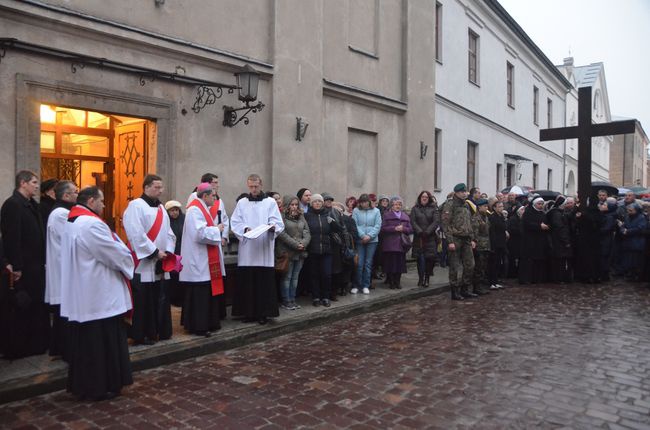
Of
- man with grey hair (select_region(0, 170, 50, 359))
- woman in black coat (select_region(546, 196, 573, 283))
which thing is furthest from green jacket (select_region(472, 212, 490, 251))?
man with grey hair (select_region(0, 170, 50, 359))

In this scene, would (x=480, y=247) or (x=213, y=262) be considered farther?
(x=480, y=247)

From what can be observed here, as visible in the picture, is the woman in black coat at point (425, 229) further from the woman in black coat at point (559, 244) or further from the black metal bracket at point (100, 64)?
the black metal bracket at point (100, 64)

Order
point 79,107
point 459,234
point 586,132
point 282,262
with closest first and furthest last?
point 79,107
point 282,262
point 459,234
point 586,132

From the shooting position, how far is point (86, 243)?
481 centimetres

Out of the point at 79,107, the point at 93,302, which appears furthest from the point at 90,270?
the point at 79,107

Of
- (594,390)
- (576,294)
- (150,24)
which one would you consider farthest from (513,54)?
(594,390)

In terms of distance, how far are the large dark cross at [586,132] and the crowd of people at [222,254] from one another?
0.50m

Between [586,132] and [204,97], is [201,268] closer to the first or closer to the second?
[204,97]

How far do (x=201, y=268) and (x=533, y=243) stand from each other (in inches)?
326

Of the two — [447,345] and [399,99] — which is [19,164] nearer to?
[447,345]

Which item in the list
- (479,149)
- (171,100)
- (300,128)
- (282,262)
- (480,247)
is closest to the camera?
(282,262)

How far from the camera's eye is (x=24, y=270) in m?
5.62

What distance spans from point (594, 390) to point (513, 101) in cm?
2089

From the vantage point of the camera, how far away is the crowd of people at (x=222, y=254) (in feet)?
16.1
